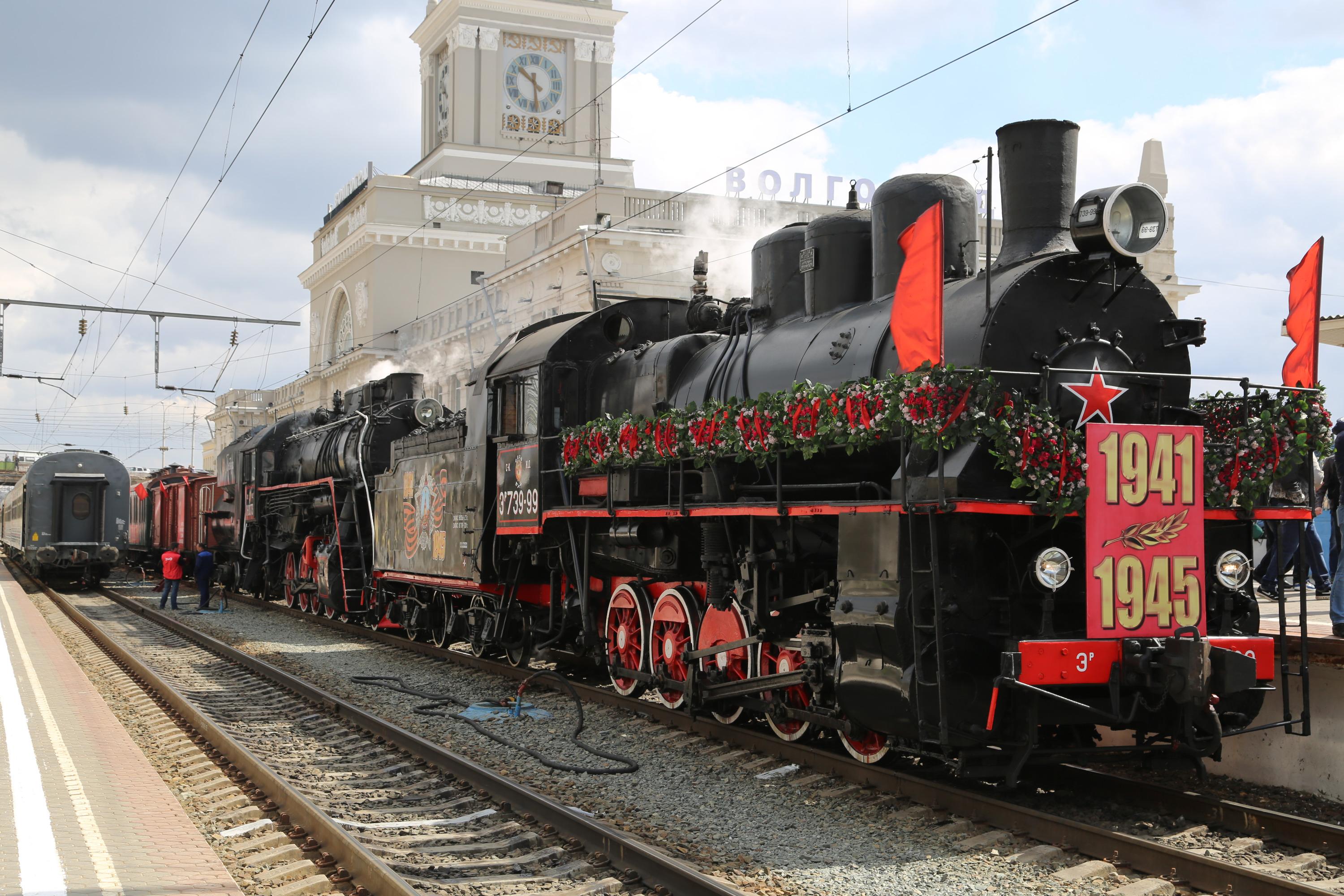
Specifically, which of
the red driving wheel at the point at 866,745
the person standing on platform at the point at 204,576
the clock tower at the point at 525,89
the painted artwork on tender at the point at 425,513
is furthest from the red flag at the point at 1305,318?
the clock tower at the point at 525,89

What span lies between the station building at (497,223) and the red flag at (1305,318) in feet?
61.7

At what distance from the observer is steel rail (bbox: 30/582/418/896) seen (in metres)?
5.36

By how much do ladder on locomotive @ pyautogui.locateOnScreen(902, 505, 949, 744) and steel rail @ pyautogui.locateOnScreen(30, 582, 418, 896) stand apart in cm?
292

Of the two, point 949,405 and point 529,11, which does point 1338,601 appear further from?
point 529,11

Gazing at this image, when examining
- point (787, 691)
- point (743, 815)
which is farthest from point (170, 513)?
point (743, 815)

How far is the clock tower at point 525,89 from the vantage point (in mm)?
52438

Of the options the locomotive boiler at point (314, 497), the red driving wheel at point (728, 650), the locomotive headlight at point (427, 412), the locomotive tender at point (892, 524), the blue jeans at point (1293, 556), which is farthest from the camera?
the locomotive boiler at point (314, 497)

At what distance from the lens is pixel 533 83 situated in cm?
5462

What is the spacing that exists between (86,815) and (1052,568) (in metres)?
5.45

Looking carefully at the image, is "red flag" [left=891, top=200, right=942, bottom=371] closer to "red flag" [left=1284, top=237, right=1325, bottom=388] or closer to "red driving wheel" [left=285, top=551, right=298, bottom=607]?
"red flag" [left=1284, top=237, right=1325, bottom=388]

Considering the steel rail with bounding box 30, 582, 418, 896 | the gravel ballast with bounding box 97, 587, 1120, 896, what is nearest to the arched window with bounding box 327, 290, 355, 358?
the steel rail with bounding box 30, 582, 418, 896

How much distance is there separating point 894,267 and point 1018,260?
954 millimetres

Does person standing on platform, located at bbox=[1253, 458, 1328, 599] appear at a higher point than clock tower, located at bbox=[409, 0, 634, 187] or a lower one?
lower

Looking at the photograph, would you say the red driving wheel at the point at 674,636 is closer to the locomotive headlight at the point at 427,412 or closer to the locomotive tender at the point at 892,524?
the locomotive tender at the point at 892,524
